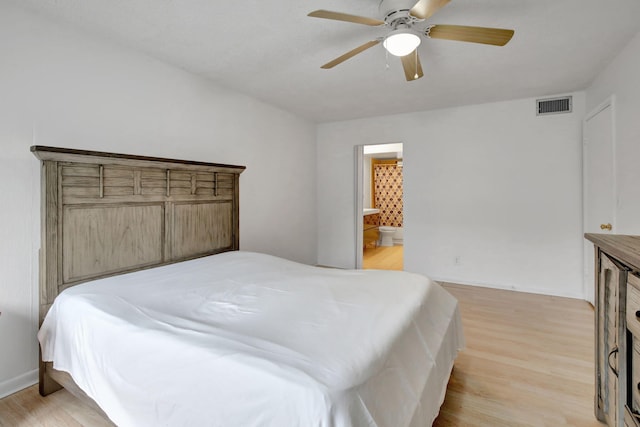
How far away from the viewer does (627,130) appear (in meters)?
2.50

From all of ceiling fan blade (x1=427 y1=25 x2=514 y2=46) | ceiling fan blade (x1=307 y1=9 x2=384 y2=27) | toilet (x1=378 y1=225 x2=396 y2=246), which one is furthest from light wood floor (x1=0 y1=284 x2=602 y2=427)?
toilet (x1=378 y1=225 x2=396 y2=246)

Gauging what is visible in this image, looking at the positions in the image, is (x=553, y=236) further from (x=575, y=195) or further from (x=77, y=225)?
(x=77, y=225)

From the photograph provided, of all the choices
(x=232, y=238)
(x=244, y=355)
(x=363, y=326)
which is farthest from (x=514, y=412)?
(x=232, y=238)

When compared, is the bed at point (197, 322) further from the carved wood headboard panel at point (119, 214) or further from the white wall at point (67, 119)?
the white wall at point (67, 119)

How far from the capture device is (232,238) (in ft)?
10.7

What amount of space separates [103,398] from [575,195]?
4745 mm

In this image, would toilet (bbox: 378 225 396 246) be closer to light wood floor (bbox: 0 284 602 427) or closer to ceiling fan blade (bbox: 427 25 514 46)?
light wood floor (bbox: 0 284 602 427)

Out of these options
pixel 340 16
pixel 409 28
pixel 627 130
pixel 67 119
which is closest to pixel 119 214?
pixel 67 119

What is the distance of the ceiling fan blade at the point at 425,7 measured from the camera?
1531 millimetres

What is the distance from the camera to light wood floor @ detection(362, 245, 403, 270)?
17.8ft

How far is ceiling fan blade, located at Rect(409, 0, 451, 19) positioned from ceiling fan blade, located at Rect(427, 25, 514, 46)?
15 cm

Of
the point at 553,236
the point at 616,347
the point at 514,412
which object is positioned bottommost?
the point at 514,412

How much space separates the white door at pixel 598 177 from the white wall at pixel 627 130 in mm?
117

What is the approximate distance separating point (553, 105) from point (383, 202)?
Answer: 4.67 meters
